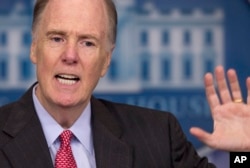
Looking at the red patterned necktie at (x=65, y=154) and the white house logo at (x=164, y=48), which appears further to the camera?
the white house logo at (x=164, y=48)

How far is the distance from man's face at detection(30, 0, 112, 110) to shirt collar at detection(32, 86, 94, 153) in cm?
3

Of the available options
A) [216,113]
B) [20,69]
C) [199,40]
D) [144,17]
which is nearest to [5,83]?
[20,69]

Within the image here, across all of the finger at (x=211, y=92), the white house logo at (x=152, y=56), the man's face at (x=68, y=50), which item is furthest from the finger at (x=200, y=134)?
the white house logo at (x=152, y=56)

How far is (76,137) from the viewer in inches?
78.8

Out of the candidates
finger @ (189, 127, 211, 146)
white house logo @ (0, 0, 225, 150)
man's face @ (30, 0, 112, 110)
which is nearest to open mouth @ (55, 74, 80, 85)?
man's face @ (30, 0, 112, 110)

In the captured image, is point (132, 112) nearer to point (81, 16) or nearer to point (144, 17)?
point (81, 16)

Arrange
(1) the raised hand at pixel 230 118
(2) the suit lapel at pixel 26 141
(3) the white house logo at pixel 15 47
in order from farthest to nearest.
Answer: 1. (3) the white house logo at pixel 15 47
2. (1) the raised hand at pixel 230 118
3. (2) the suit lapel at pixel 26 141

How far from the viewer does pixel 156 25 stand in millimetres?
2592

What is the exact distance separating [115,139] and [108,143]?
39 mm

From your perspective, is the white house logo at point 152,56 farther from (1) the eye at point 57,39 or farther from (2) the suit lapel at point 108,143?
(1) the eye at point 57,39

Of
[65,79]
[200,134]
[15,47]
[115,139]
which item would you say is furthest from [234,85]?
[15,47]

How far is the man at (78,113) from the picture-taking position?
1931 mm

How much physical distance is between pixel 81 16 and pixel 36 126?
344mm

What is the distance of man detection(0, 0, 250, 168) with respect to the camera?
193cm
